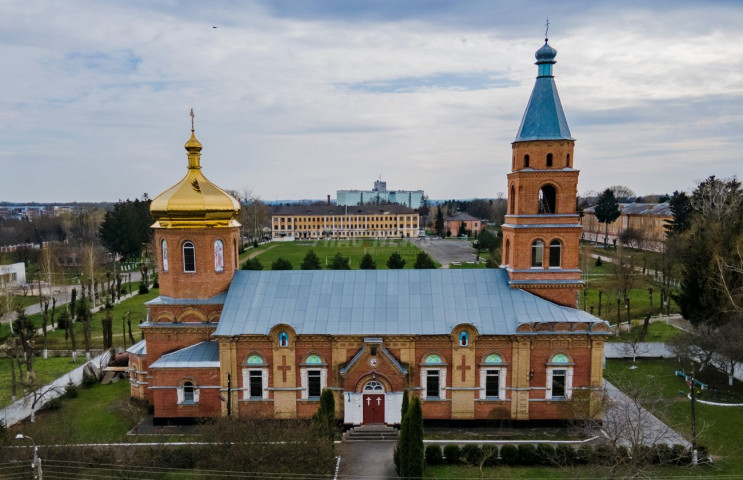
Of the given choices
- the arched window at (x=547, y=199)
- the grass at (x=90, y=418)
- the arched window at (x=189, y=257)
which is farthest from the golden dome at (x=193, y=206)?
the arched window at (x=547, y=199)

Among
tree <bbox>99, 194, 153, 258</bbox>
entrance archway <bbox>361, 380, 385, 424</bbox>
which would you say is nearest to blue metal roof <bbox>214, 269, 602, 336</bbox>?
entrance archway <bbox>361, 380, 385, 424</bbox>

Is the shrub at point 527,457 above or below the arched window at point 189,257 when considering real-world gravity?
below

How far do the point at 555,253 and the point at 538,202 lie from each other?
8.26 feet

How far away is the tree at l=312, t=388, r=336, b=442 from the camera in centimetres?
1739

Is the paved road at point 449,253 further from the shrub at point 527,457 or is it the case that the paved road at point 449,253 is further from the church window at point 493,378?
the shrub at point 527,457

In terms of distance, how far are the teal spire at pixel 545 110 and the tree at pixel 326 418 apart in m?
14.4

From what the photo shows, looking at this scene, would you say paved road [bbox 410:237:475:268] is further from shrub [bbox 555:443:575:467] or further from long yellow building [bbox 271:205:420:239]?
shrub [bbox 555:443:575:467]

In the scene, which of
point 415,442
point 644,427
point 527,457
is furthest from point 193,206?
point 644,427

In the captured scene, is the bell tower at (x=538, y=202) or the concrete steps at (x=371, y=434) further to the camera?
the bell tower at (x=538, y=202)

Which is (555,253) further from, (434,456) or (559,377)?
(434,456)

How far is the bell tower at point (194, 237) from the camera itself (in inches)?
893

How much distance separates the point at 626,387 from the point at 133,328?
35128 mm

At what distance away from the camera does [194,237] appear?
23.0 metres

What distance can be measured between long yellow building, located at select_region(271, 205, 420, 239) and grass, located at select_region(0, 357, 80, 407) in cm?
9553
